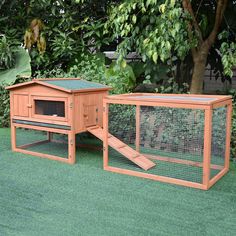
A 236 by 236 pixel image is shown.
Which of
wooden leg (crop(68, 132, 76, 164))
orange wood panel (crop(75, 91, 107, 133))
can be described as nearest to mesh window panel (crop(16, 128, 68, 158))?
wooden leg (crop(68, 132, 76, 164))

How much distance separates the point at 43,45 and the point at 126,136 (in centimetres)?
244

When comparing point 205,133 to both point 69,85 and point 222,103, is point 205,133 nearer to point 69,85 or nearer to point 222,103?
point 222,103

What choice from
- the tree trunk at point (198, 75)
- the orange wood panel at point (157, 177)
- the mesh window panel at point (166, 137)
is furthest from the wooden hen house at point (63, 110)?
the tree trunk at point (198, 75)

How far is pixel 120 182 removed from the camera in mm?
3289

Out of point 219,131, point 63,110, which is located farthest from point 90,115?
point 219,131

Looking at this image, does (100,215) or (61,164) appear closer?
(100,215)

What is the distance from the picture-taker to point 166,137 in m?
4.21

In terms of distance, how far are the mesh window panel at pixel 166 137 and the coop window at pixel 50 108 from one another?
2.51 ft

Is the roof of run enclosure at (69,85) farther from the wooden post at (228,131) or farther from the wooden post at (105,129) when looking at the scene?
the wooden post at (228,131)

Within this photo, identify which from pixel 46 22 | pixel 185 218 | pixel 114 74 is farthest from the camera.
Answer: pixel 46 22

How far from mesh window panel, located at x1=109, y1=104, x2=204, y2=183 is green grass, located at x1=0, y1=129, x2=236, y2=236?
362 mm

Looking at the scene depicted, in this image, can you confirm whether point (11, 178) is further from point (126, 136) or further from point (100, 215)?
point (126, 136)

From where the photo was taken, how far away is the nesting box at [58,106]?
3.84 m

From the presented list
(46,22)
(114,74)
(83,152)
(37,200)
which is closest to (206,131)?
(37,200)
